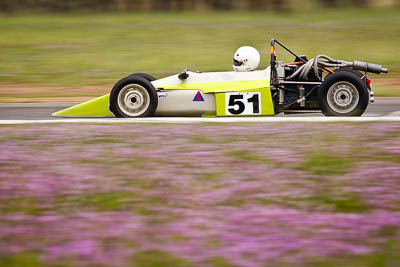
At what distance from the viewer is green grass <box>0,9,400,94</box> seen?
21703 millimetres

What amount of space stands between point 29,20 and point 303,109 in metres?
22.4

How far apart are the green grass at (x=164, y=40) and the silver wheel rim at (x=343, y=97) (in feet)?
32.7

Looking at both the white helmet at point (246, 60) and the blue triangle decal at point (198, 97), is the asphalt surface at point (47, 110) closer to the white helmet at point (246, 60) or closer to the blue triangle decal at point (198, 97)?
the white helmet at point (246, 60)

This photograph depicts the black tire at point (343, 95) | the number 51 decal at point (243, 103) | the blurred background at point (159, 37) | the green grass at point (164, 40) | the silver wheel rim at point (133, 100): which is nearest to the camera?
the black tire at point (343, 95)

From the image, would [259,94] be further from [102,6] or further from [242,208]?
[102,6]

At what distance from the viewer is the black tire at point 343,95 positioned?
9852mm

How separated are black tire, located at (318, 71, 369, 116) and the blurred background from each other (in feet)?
20.9

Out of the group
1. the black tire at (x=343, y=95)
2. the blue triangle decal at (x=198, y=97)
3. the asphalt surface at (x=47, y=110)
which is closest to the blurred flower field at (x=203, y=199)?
the black tire at (x=343, y=95)

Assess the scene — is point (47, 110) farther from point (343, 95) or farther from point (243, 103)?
point (343, 95)

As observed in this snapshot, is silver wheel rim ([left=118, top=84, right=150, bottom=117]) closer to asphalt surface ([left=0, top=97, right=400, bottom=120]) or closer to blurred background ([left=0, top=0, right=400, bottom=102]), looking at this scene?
asphalt surface ([left=0, top=97, right=400, bottom=120])

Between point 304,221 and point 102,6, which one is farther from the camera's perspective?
point 102,6

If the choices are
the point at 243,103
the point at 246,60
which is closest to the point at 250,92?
the point at 243,103

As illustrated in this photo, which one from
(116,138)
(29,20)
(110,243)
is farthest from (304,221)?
(29,20)

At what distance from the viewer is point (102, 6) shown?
3322 centimetres
